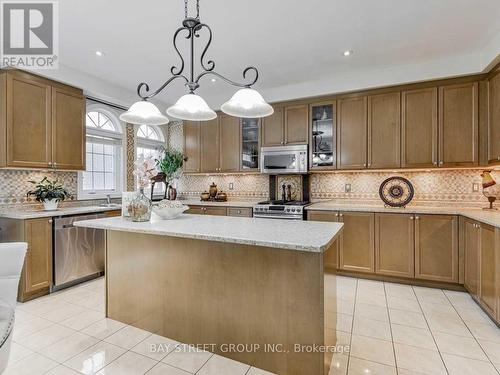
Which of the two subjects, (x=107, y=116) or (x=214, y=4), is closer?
(x=214, y=4)

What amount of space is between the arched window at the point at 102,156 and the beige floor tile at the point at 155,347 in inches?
105

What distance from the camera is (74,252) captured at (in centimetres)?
319

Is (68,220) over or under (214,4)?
under

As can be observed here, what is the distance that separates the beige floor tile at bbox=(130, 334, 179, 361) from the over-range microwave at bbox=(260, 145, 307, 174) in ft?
8.59

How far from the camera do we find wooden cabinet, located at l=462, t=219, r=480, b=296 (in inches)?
103

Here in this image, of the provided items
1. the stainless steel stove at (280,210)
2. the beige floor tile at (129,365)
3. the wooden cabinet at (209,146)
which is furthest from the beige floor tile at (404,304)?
the wooden cabinet at (209,146)

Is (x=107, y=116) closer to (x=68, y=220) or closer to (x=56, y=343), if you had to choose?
(x=68, y=220)

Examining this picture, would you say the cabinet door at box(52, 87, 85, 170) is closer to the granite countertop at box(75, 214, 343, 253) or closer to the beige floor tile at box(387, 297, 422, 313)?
the granite countertop at box(75, 214, 343, 253)

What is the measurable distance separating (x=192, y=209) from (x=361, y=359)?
320 centimetres

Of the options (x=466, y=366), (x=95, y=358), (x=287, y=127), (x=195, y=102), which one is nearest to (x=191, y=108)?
(x=195, y=102)

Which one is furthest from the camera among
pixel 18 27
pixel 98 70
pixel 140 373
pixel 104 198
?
pixel 104 198

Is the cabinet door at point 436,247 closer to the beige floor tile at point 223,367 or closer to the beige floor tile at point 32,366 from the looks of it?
the beige floor tile at point 223,367

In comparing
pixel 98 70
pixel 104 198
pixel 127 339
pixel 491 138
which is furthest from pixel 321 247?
pixel 104 198

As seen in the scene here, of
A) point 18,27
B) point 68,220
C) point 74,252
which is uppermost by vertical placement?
point 18,27
